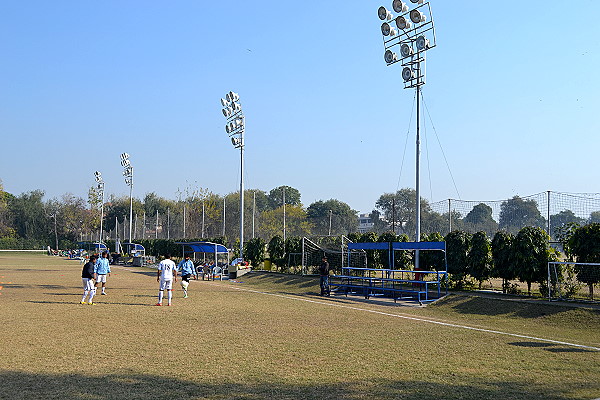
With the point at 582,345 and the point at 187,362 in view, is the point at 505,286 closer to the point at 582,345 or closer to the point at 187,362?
the point at 582,345

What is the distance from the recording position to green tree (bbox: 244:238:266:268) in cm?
4084

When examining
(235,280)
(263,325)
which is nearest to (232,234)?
(235,280)

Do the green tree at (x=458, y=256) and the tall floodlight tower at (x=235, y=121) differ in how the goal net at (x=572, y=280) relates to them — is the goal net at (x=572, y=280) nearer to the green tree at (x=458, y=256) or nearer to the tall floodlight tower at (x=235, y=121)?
the green tree at (x=458, y=256)

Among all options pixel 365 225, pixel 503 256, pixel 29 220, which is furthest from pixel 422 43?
pixel 29 220

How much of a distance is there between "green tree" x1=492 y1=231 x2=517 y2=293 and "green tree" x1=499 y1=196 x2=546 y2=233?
1.51 meters

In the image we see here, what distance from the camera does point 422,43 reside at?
84.2 feet

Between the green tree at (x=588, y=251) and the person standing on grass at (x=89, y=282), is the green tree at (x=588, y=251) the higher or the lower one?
the higher one

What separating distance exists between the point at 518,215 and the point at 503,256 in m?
3.67

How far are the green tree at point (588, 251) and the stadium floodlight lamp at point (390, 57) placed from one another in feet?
39.6

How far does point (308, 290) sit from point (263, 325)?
13316 millimetres

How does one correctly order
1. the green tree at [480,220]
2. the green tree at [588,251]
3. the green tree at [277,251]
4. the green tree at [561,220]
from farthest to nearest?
the green tree at [277,251] < the green tree at [480,220] < the green tree at [561,220] < the green tree at [588,251]

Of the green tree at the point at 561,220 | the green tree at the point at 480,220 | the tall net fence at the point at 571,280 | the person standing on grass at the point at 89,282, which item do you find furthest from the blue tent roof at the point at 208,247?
the tall net fence at the point at 571,280

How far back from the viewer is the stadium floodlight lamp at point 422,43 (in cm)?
2555

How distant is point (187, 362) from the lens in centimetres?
1030
